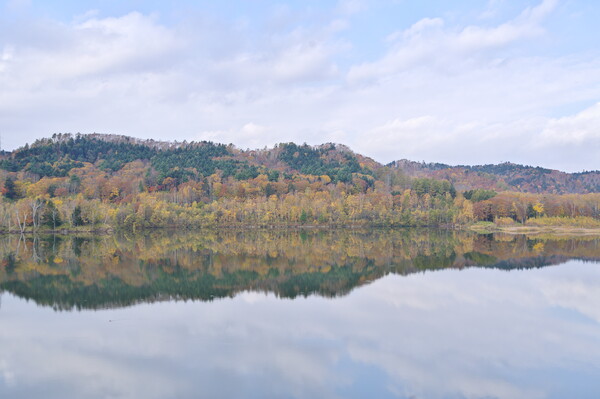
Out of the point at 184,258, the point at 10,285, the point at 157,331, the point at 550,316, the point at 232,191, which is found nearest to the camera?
the point at 157,331

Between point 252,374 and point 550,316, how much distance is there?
10009 mm

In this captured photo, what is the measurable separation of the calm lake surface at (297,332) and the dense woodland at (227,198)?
126ft

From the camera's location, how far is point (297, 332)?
12109 mm

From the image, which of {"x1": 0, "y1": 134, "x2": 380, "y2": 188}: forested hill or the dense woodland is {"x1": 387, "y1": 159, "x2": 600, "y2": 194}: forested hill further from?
the dense woodland

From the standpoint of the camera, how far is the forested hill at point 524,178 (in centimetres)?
13188

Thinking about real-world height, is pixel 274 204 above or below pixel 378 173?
below

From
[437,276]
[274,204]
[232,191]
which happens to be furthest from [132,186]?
[437,276]

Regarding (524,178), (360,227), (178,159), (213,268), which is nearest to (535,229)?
(360,227)

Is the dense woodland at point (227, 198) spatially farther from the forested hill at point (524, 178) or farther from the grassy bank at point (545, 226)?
the forested hill at point (524, 178)

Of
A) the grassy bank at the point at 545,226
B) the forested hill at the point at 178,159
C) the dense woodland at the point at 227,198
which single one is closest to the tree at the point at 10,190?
the dense woodland at the point at 227,198

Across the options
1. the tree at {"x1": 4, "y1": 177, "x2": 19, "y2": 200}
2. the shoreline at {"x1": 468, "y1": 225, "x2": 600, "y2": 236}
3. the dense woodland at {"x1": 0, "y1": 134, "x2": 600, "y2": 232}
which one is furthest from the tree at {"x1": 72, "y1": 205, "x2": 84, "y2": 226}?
the shoreline at {"x1": 468, "y1": 225, "x2": 600, "y2": 236}

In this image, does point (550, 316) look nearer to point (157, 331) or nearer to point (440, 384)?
point (440, 384)

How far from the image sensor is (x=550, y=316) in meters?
13.8

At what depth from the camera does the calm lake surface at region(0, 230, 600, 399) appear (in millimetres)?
8742
